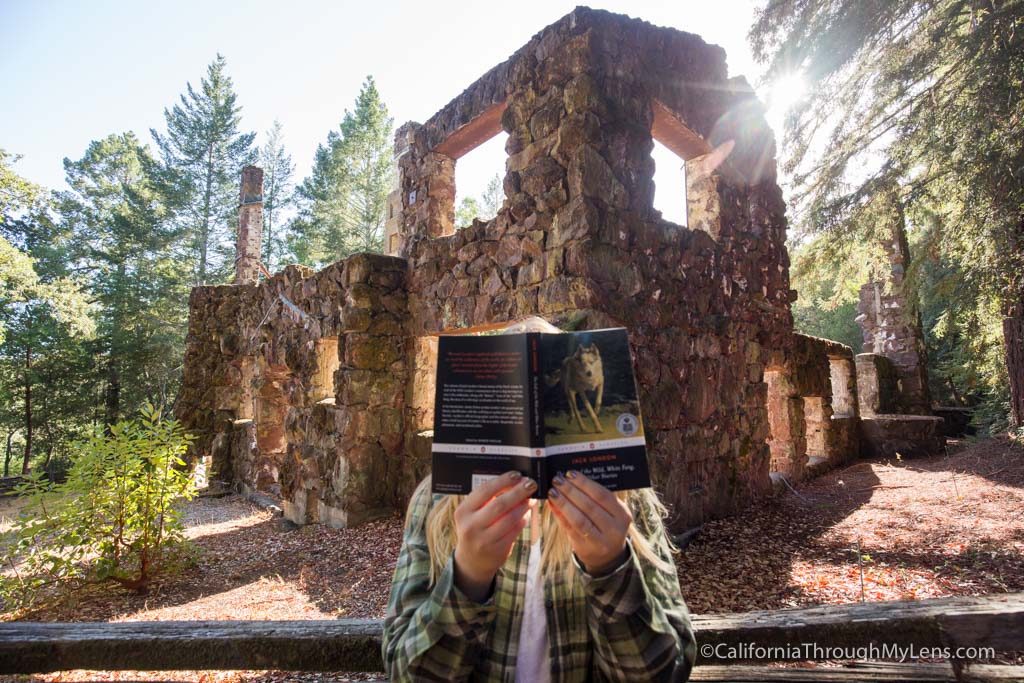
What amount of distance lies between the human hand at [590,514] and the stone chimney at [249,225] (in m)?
13.5

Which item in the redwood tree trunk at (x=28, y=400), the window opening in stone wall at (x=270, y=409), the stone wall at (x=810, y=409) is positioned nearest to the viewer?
the stone wall at (x=810, y=409)

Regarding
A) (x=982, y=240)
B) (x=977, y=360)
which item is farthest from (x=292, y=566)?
(x=977, y=360)

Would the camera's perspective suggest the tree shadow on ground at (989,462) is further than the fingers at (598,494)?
Yes

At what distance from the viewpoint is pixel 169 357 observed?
57.7ft

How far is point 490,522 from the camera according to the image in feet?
3.30

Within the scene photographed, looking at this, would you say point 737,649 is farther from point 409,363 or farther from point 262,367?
point 262,367

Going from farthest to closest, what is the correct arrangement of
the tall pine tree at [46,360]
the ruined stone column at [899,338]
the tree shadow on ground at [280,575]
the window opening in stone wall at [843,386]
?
1. the tall pine tree at [46,360]
2. the ruined stone column at [899,338]
3. the window opening in stone wall at [843,386]
4. the tree shadow on ground at [280,575]

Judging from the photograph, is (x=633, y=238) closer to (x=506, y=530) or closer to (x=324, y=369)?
(x=506, y=530)

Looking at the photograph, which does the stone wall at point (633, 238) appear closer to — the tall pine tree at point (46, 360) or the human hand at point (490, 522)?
the human hand at point (490, 522)

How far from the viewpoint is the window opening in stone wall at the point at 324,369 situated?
6547 millimetres

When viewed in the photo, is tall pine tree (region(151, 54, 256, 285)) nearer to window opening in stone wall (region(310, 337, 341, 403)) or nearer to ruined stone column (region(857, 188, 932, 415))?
window opening in stone wall (region(310, 337, 341, 403))

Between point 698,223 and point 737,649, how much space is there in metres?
4.94

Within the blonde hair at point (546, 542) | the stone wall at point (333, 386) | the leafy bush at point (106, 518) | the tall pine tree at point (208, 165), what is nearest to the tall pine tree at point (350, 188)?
the tall pine tree at point (208, 165)

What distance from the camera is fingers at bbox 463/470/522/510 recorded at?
3.36 ft
